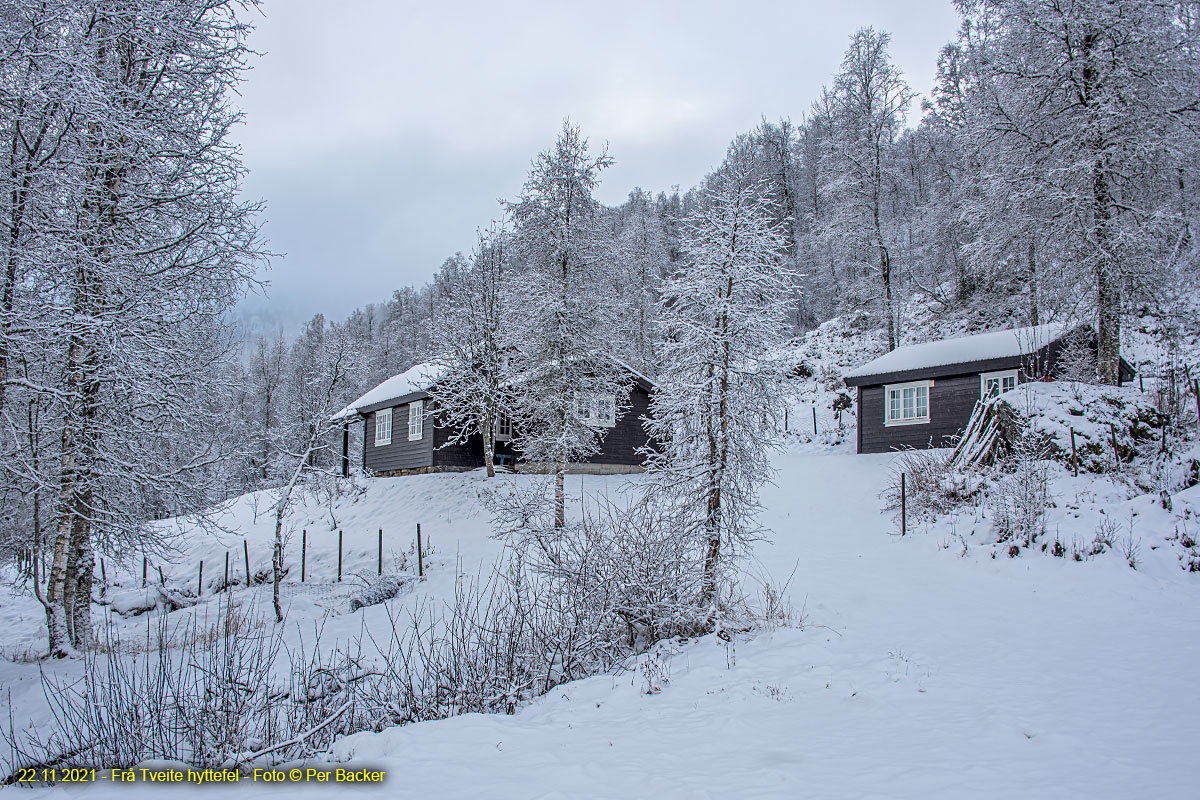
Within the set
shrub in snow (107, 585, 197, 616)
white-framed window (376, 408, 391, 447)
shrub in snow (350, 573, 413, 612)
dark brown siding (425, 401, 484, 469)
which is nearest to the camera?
shrub in snow (350, 573, 413, 612)

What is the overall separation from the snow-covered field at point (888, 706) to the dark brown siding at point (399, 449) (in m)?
13.2

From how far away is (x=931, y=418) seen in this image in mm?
21422

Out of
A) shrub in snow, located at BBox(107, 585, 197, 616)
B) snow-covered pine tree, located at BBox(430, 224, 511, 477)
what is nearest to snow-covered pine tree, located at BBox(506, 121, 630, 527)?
snow-covered pine tree, located at BBox(430, 224, 511, 477)

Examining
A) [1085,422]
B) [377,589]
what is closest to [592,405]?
[377,589]

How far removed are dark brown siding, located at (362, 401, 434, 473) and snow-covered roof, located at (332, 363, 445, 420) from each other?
64 cm

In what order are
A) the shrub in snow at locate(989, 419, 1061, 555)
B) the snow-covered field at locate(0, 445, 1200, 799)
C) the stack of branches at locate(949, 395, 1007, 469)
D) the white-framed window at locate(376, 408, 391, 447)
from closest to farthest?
the snow-covered field at locate(0, 445, 1200, 799), the shrub in snow at locate(989, 419, 1061, 555), the stack of branches at locate(949, 395, 1007, 469), the white-framed window at locate(376, 408, 391, 447)

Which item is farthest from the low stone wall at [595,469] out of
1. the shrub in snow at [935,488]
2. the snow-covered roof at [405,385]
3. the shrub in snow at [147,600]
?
the shrub in snow at [147,600]

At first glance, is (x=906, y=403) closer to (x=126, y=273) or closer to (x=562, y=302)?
(x=562, y=302)

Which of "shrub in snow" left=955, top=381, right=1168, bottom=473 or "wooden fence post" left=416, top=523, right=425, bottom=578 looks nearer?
"shrub in snow" left=955, top=381, right=1168, bottom=473

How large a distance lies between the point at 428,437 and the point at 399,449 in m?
2.67

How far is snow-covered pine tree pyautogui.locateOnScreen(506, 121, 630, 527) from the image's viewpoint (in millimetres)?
17719

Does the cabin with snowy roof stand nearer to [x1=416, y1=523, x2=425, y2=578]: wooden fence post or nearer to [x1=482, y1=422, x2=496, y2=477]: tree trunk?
[x1=482, y1=422, x2=496, y2=477]: tree trunk

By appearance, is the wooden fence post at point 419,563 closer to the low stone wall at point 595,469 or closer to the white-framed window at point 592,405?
the white-framed window at point 592,405

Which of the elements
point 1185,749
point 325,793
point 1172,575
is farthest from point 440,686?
point 1172,575
